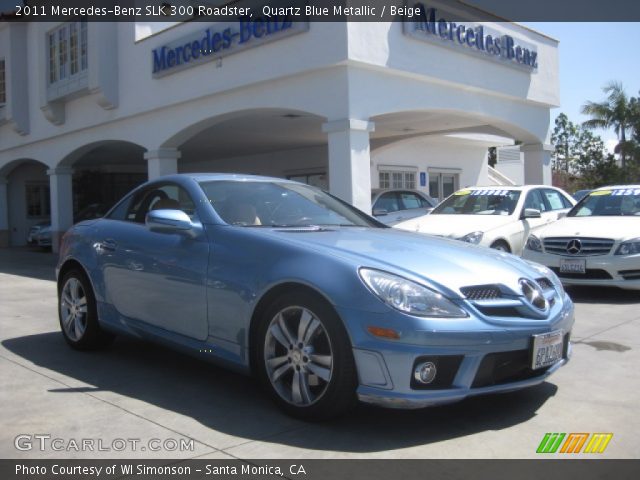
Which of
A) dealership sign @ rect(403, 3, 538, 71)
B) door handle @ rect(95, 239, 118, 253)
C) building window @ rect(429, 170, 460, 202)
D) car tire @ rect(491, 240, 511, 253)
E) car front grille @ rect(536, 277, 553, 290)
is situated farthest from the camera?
building window @ rect(429, 170, 460, 202)

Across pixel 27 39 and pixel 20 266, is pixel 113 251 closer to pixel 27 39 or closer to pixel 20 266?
pixel 20 266

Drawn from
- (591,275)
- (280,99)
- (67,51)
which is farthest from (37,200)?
(591,275)

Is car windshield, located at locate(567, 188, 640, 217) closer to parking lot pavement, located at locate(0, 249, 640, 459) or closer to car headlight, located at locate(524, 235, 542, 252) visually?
car headlight, located at locate(524, 235, 542, 252)

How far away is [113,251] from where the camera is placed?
17.3ft

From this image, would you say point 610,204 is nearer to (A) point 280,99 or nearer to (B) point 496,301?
(A) point 280,99

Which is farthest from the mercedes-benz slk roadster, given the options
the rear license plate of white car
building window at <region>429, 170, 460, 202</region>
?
building window at <region>429, 170, 460, 202</region>

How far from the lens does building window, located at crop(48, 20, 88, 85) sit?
16172 millimetres

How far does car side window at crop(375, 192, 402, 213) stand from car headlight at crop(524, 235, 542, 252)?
3.81m

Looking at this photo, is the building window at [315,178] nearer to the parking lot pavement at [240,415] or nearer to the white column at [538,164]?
the white column at [538,164]

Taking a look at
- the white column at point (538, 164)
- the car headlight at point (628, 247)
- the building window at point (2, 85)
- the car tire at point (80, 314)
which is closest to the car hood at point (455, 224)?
the car headlight at point (628, 247)

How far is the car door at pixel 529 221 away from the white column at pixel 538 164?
495 centimetres

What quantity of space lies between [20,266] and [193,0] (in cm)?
901

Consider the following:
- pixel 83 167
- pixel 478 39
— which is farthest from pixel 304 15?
pixel 83 167

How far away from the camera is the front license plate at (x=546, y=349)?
12.1 ft
